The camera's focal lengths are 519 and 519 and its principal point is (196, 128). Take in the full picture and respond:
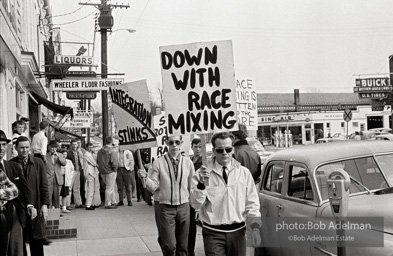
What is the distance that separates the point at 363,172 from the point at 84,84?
12.9 meters

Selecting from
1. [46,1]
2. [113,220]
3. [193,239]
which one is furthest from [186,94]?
[46,1]

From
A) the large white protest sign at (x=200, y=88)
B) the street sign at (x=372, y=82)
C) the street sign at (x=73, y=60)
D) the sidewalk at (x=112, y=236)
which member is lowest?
the sidewalk at (x=112, y=236)

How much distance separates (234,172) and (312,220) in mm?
990

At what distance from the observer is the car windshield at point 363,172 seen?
5.14 metres

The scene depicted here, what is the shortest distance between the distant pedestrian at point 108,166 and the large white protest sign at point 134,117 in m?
5.71

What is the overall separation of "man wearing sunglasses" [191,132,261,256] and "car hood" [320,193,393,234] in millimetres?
823

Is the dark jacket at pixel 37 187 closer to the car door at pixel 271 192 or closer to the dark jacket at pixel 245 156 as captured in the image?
the car door at pixel 271 192

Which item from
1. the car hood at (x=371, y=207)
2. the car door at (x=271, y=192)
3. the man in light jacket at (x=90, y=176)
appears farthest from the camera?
the man in light jacket at (x=90, y=176)

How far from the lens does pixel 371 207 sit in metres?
4.56

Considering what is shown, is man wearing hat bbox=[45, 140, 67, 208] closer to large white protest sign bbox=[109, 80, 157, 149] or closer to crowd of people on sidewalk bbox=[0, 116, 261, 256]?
crowd of people on sidewalk bbox=[0, 116, 261, 256]

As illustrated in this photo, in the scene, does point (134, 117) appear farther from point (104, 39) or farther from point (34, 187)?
point (104, 39)

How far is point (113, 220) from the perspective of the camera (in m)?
11.3

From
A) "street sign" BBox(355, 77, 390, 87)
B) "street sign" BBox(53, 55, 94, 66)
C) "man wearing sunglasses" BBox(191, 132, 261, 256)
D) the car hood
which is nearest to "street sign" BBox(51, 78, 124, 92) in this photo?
"street sign" BBox(53, 55, 94, 66)

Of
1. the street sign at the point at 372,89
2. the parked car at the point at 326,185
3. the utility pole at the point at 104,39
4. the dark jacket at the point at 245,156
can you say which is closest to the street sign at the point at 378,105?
the street sign at the point at 372,89
